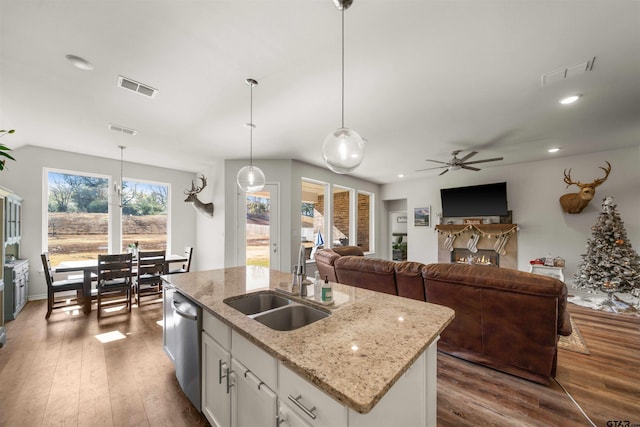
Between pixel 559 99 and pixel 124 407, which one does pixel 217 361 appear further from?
pixel 559 99

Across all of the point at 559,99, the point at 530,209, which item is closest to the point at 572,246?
the point at 530,209

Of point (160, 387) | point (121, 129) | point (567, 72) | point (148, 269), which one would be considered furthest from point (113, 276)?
point (567, 72)

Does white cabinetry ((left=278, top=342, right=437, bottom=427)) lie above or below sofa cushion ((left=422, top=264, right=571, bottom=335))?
below

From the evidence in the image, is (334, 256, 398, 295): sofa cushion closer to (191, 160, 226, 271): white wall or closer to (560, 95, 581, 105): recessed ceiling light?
(560, 95, 581, 105): recessed ceiling light

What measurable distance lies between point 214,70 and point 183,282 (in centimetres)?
188

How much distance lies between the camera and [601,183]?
448 centimetres

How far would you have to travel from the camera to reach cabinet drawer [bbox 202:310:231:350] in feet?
4.67

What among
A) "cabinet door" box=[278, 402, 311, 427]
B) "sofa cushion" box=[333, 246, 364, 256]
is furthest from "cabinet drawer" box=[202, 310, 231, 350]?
"sofa cushion" box=[333, 246, 364, 256]

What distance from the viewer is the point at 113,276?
148 inches

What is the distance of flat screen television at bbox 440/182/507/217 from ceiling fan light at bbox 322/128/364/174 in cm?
522

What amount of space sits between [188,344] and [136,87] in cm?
243

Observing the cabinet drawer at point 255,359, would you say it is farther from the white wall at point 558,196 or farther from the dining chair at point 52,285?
the white wall at point 558,196

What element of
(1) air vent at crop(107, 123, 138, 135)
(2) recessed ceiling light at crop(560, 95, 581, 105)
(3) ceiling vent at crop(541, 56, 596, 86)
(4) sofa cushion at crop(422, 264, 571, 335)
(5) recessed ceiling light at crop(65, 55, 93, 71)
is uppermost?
(5) recessed ceiling light at crop(65, 55, 93, 71)

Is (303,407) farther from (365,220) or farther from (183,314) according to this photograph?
(365,220)
